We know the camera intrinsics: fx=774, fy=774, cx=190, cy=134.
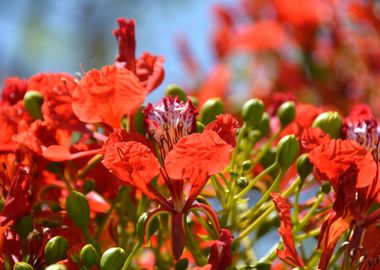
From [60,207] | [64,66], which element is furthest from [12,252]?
[64,66]

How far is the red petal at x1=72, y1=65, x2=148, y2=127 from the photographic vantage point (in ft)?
4.65

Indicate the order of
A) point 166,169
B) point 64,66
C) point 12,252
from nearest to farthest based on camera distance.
Answer: point 166,169
point 12,252
point 64,66

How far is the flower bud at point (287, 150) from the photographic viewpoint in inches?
57.5

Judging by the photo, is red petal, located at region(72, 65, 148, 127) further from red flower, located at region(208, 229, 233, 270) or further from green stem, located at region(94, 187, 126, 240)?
red flower, located at region(208, 229, 233, 270)

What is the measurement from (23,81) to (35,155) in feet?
0.70

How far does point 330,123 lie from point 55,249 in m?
0.60

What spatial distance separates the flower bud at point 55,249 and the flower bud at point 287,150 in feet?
1.42

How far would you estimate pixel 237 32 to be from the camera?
3.99 meters

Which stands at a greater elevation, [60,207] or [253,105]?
[253,105]

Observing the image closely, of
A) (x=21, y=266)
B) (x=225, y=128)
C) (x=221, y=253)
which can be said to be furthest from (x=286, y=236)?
(x=21, y=266)

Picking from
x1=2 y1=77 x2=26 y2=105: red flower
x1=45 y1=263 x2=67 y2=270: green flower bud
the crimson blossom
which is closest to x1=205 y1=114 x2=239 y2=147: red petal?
the crimson blossom

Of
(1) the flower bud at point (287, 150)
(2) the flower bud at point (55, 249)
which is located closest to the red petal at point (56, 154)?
(2) the flower bud at point (55, 249)

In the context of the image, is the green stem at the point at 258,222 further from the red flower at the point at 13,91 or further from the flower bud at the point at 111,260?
the red flower at the point at 13,91

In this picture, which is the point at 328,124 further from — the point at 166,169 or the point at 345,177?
the point at 166,169
